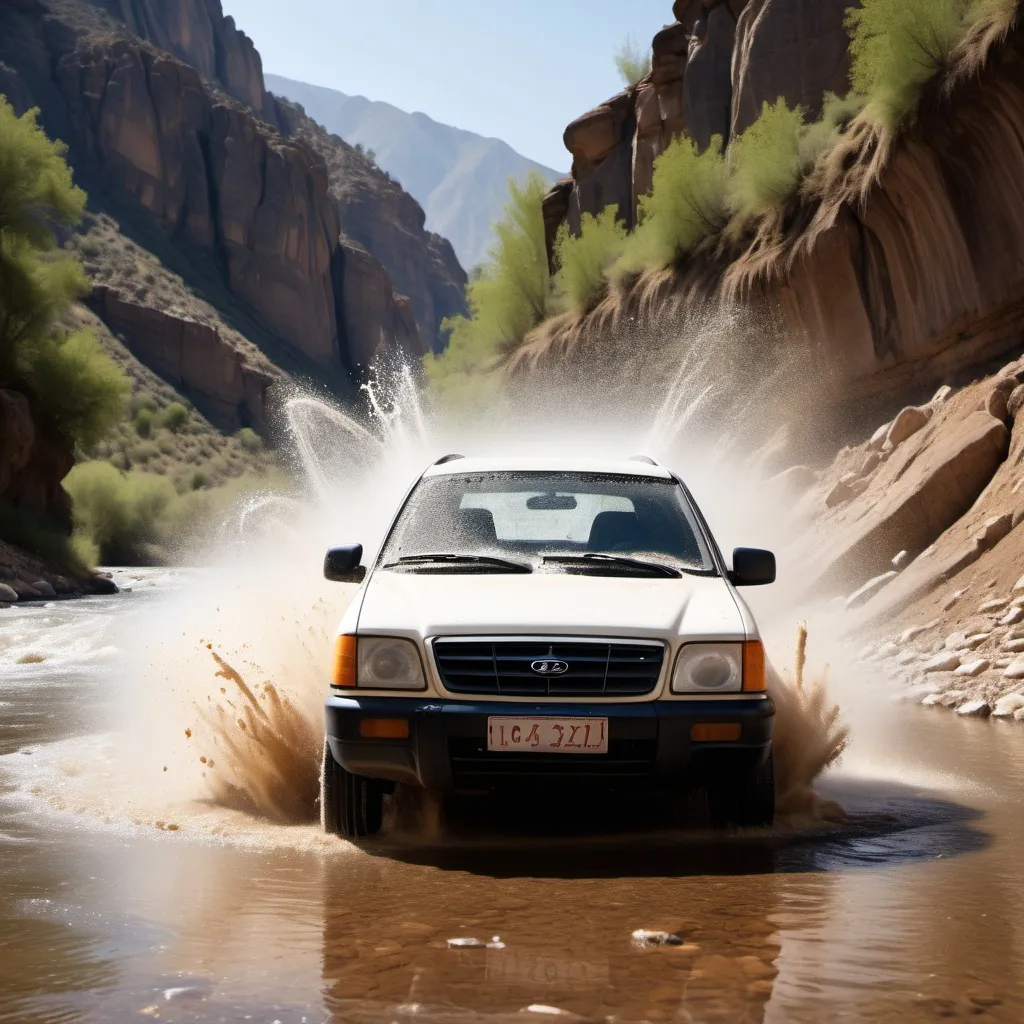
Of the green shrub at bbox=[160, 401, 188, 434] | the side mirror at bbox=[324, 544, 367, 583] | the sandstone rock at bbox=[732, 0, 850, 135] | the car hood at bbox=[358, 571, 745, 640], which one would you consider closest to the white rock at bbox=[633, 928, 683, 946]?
the car hood at bbox=[358, 571, 745, 640]

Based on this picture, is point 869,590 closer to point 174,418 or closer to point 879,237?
point 879,237

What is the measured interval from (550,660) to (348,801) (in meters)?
1.13

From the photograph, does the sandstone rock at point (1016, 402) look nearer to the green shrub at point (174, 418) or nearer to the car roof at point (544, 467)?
the car roof at point (544, 467)

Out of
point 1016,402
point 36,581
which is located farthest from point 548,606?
point 36,581

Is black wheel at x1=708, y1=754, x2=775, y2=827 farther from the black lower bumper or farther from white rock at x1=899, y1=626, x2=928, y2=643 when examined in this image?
white rock at x1=899, y1=626, x2=928, y2=643

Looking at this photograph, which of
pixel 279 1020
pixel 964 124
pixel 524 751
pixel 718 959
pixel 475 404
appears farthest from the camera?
pixel 475 404

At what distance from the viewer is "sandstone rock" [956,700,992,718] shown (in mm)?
10588

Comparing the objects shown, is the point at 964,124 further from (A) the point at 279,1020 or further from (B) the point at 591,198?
(B) the point at 591,198

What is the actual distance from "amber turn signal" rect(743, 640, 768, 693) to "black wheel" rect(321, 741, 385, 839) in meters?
1.59

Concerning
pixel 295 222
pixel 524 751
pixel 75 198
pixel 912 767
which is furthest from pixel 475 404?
pixel 295 222

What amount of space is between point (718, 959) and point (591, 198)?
44.1 metres

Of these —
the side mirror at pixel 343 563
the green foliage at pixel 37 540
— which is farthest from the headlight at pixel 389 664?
the green foliage at pixel 37 540

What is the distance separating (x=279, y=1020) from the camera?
319 cm

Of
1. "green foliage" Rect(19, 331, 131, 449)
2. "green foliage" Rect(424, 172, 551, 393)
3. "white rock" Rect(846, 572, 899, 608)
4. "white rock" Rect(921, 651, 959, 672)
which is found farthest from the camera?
"green foliage" Rect(424, 172, 551, 393)
